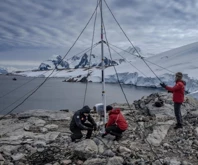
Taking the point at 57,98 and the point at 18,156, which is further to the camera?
the point at 57,98

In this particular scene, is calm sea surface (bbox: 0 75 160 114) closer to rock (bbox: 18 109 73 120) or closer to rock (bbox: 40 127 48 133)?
rock (bbox: 18 109 73 120)

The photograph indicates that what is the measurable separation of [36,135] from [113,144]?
2.74 meters

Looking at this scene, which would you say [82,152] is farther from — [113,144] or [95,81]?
[95,81]

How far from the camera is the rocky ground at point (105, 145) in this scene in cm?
592

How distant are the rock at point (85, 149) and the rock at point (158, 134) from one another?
1924 mm

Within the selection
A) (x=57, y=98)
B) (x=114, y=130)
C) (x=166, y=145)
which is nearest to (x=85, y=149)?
(x=114, y=130)

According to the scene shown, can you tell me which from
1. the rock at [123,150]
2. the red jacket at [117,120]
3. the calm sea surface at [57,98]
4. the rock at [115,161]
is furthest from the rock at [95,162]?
the calm sea surface at [57,98]

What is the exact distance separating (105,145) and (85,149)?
76cm

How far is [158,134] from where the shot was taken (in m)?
7.70

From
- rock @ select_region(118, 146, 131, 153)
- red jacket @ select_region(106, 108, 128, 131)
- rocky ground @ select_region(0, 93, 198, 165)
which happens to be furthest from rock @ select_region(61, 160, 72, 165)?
red jacket @ select_region(106, 108, 128, 131)

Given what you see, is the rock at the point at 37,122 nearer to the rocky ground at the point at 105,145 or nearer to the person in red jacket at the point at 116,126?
the rocky ground at the point at 105,145

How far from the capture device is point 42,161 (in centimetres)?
589

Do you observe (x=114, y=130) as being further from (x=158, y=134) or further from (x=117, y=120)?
(x=158, y=134)

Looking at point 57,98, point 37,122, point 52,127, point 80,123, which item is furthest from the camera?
point 57,98
